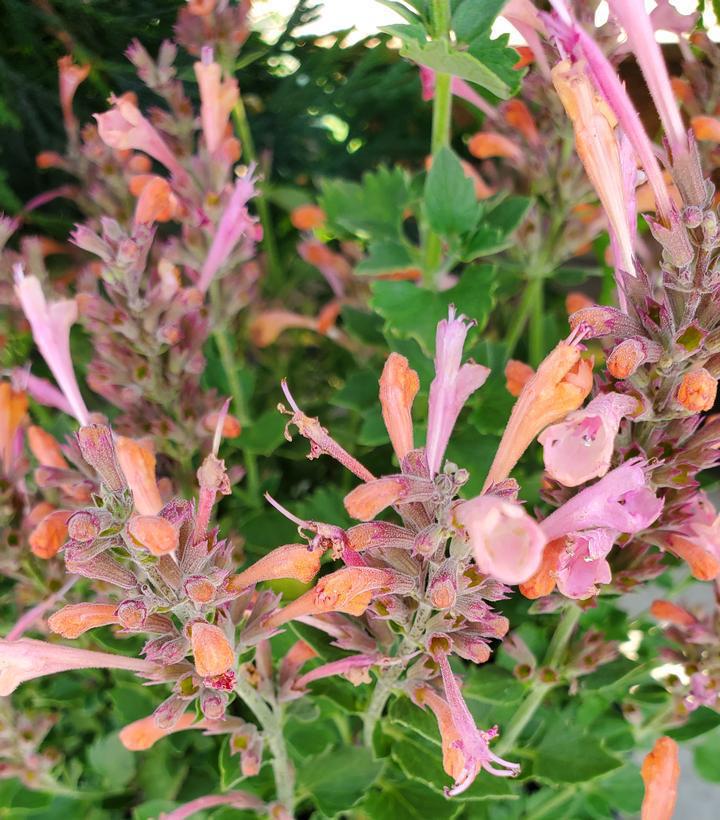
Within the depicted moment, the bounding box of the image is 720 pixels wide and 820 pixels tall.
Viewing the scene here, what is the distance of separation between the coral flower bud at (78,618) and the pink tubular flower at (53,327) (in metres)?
0.11

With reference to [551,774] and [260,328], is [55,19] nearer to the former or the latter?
[260,328]

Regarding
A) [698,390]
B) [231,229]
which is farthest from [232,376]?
[698,390]

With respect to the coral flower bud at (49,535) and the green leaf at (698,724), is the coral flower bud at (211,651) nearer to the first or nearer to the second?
the coral flower bud at (49,535)

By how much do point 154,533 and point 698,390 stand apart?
0.61 feet

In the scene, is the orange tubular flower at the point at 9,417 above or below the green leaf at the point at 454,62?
below

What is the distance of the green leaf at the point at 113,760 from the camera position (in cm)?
51

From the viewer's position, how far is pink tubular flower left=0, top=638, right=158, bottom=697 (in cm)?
27

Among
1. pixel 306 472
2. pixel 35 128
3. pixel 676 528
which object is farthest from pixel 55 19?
pixel 676 528

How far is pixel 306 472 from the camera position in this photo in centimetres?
63

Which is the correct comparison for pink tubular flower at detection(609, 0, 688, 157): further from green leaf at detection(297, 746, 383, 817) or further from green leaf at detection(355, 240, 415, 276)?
green leaf at detection(297, 746, 383, 817)

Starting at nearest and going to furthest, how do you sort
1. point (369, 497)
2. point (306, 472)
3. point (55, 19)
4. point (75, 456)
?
1. point (369, 497)
2. point (75, 456)
3. point (55, 19)
4. point (306, 472)

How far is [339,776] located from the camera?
429 mm

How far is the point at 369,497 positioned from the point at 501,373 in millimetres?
227

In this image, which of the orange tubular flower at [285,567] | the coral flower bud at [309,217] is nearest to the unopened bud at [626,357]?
the orange tubular flower at [285,567]
